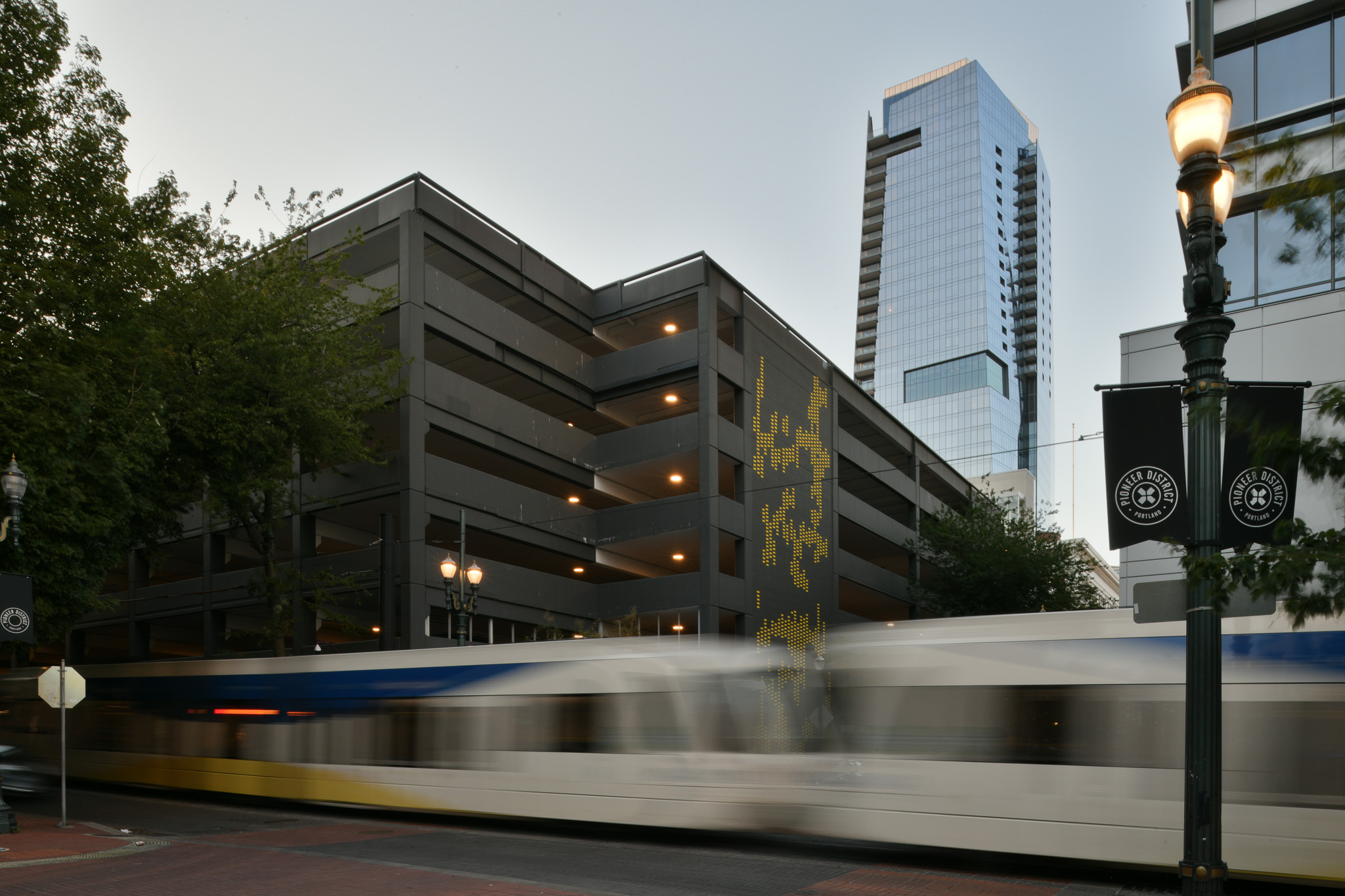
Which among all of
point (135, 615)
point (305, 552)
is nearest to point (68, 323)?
point (305, 552)

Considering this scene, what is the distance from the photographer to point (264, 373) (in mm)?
24719

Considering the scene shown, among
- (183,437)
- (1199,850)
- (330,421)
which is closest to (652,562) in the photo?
(330,421)

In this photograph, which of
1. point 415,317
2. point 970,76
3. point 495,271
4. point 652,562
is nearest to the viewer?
point 415,317

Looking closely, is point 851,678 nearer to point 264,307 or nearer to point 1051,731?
point 1051,731

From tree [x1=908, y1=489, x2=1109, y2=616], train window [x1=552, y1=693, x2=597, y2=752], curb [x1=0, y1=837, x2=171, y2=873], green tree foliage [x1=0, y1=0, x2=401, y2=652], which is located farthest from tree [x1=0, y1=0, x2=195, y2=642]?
tree [x1=908, y1=489, x2=1109, y2=616]

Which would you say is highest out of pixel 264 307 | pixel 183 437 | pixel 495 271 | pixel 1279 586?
pixel 495 271

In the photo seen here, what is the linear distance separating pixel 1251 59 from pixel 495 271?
22415mm

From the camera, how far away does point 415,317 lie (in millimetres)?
30922

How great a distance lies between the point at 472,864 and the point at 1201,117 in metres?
11.4

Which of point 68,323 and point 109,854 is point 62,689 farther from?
point 68,323

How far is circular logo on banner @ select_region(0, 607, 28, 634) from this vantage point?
607 inches

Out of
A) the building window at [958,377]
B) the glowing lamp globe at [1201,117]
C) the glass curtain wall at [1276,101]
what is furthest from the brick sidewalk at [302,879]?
the building window at [958,377]

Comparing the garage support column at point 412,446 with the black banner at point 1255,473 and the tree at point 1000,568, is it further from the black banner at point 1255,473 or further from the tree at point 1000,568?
the tree at point 1000,568

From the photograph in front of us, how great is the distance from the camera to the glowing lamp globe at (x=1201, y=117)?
6.55 m
